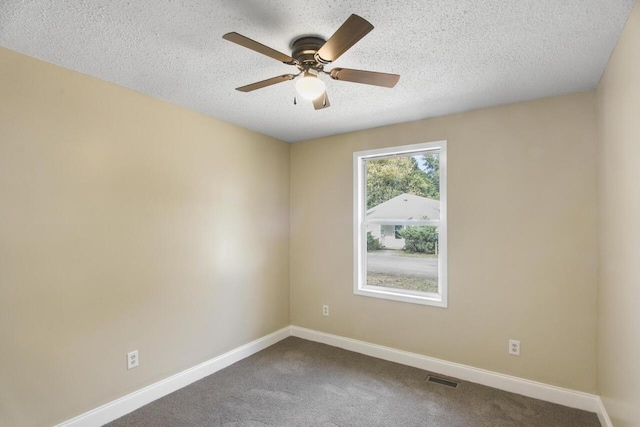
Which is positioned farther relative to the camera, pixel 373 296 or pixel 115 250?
pixel 373 296

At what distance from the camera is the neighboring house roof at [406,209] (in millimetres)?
3291

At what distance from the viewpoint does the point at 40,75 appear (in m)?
2.07

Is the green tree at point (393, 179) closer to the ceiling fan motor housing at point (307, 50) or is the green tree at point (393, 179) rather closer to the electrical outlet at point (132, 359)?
the ceiling fan motor housing at point (307, 50)

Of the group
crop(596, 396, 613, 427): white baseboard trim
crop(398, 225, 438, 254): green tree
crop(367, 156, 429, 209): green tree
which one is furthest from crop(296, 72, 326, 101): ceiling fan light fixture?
crop(596, 396, 613, 427): white baseboard trim

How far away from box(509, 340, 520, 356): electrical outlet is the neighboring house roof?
4.13 feet

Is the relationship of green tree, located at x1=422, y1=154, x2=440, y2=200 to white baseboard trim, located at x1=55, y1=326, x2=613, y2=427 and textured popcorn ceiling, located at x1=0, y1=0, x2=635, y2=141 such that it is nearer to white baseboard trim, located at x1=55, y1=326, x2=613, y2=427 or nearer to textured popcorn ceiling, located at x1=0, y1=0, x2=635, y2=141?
textured popcorn ceiling, located at x1=0, y1=0, x2=635, y2=141

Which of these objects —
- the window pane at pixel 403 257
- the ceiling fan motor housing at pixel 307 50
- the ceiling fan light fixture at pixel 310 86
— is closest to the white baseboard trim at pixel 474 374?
the window pane at pixel 403 257

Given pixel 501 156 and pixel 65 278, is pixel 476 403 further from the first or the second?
pixel 65 278

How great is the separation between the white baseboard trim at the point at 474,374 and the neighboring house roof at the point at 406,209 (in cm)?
140

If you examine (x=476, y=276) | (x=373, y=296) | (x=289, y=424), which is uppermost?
(x=476, y=276)

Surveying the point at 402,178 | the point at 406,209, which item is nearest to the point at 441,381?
the point at 406,209

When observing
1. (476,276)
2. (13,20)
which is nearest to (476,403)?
(476,276)

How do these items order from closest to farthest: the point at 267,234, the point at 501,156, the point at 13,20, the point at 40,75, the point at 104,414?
the point at 13,20 < the point at 40,75 < the point at 104,414 < the point at 501,156 < the point at 267,234

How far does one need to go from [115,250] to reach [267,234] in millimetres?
1674
